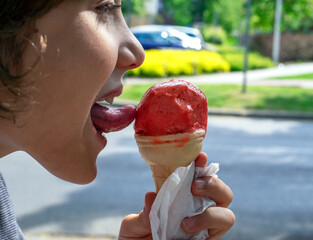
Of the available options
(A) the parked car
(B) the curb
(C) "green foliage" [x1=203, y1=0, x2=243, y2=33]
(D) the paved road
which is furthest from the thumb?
(C) "green foliage" [x1=203, y1=0, x2=243, y2=33]

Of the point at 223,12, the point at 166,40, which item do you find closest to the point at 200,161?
the point at 166,40

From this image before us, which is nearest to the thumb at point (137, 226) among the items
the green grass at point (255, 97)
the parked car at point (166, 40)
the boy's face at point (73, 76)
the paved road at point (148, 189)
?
the boy's face at point (73, 76)

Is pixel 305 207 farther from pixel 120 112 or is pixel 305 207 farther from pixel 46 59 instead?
pixel 46 59

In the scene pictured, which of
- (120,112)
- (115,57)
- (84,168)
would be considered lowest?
(84,168)

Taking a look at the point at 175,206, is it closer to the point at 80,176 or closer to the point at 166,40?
the point at 80,176

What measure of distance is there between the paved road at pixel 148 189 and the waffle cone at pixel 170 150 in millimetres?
3106

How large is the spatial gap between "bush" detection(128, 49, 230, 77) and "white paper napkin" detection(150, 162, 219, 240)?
48.2 feet

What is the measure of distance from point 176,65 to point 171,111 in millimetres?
16529

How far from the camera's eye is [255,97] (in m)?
12.7

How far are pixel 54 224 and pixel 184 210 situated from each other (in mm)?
3420

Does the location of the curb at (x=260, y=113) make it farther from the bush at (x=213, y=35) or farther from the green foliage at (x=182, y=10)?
the green foliage at (x=182, y=10)

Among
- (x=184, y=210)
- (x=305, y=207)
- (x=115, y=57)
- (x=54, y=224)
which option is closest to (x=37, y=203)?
(x=54, y=224)

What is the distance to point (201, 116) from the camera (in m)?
1.61

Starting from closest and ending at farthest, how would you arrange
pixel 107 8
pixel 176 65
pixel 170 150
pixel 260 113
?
pixel 107 8 → pixel 170 150 → pixel 260 113 → pixel 176 65
